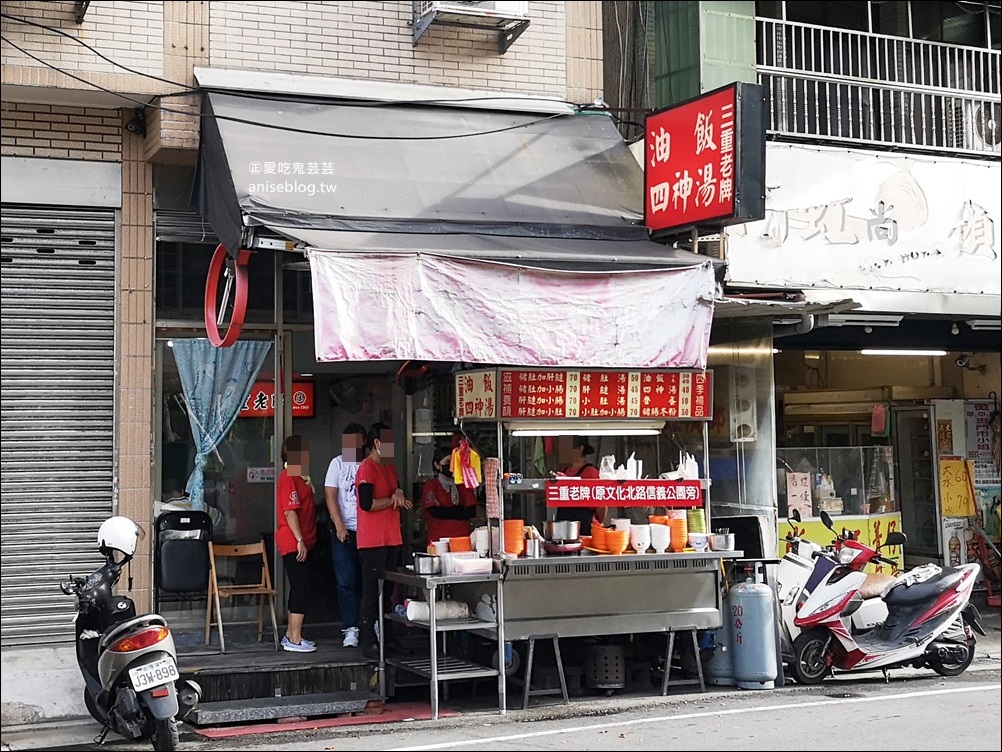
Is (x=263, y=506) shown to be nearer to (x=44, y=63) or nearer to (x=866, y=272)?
(x=44, y=63)

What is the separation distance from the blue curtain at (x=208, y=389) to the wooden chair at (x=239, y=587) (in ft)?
1.52

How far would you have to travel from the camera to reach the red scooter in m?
10.7

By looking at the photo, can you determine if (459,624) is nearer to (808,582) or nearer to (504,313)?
(504,313)

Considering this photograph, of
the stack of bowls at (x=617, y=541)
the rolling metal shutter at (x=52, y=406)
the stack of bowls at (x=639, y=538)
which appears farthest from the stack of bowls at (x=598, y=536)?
the rolling metal shutter at (x=52, y=406)

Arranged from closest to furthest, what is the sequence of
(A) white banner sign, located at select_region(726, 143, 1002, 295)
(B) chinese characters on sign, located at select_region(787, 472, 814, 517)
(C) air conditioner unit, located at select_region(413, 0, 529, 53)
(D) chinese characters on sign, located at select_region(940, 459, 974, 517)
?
(C) air conditioner unit, located at select_region(413, 0, 529, 53) → (A) white banner sign, located at select_region(726, 143, 1002, 295) → (B) chinese characters on sign, located at select_region(787, 472, 814, 517) → (D) chinese characters on sign, located at select_region(940, 459, 974, 517)

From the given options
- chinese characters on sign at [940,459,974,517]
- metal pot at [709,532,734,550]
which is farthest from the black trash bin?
chinese characters on sign at [940,459,974,517]

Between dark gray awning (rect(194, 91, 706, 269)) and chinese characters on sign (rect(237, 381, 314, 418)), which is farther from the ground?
dark gray awning (rect(194, 91, 706, 269))

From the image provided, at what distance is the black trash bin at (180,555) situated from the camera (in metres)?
10.5

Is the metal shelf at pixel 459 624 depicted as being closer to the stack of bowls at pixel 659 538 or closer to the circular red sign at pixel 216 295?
the stack of bowls at pixel 659 538

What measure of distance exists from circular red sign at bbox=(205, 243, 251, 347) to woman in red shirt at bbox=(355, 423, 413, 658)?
1.54 metres

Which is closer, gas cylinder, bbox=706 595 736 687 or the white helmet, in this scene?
the white helmet

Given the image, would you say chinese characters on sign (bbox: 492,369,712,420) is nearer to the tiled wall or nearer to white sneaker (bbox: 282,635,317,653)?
white sneaker (bbox: 282,635,317,653)

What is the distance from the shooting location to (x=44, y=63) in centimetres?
995

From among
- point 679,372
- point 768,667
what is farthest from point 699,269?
point 768,667
